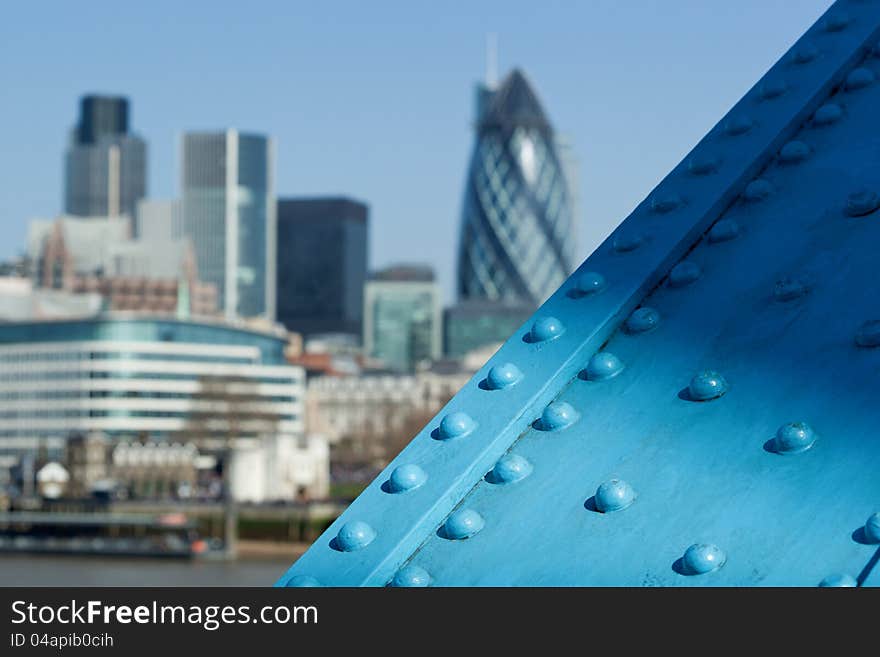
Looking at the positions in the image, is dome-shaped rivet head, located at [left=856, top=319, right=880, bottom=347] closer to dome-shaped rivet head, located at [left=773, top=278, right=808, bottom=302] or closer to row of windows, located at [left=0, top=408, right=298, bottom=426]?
dome-shaped rivet head, located at [left=773, top=278, right=808, bottom=302]

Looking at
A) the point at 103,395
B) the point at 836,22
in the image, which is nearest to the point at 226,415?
the point at 103,395

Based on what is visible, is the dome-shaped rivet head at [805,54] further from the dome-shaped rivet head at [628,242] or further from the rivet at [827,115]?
the dome-shaped rivet head at [628,242]

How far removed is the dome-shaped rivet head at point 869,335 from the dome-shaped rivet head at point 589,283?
522 millimetres

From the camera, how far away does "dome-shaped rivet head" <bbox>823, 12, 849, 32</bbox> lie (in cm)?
396

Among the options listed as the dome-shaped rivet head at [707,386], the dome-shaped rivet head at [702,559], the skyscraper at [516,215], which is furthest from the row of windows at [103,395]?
the dome-shaped rivet head at [702,559]

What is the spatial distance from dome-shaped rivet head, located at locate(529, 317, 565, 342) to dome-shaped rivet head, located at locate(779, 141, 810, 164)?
662 mm

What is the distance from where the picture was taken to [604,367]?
3129 millimetres

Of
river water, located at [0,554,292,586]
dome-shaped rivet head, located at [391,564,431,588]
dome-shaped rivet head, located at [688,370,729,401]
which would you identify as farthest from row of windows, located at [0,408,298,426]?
dome-shaped rivet head, located at [391,564,431,588]

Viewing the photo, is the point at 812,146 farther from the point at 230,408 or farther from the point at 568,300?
the point at 230,408

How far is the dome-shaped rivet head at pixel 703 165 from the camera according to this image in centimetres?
362

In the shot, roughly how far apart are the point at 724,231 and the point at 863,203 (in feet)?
0.88

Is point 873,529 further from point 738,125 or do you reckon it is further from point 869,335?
point 738,125
